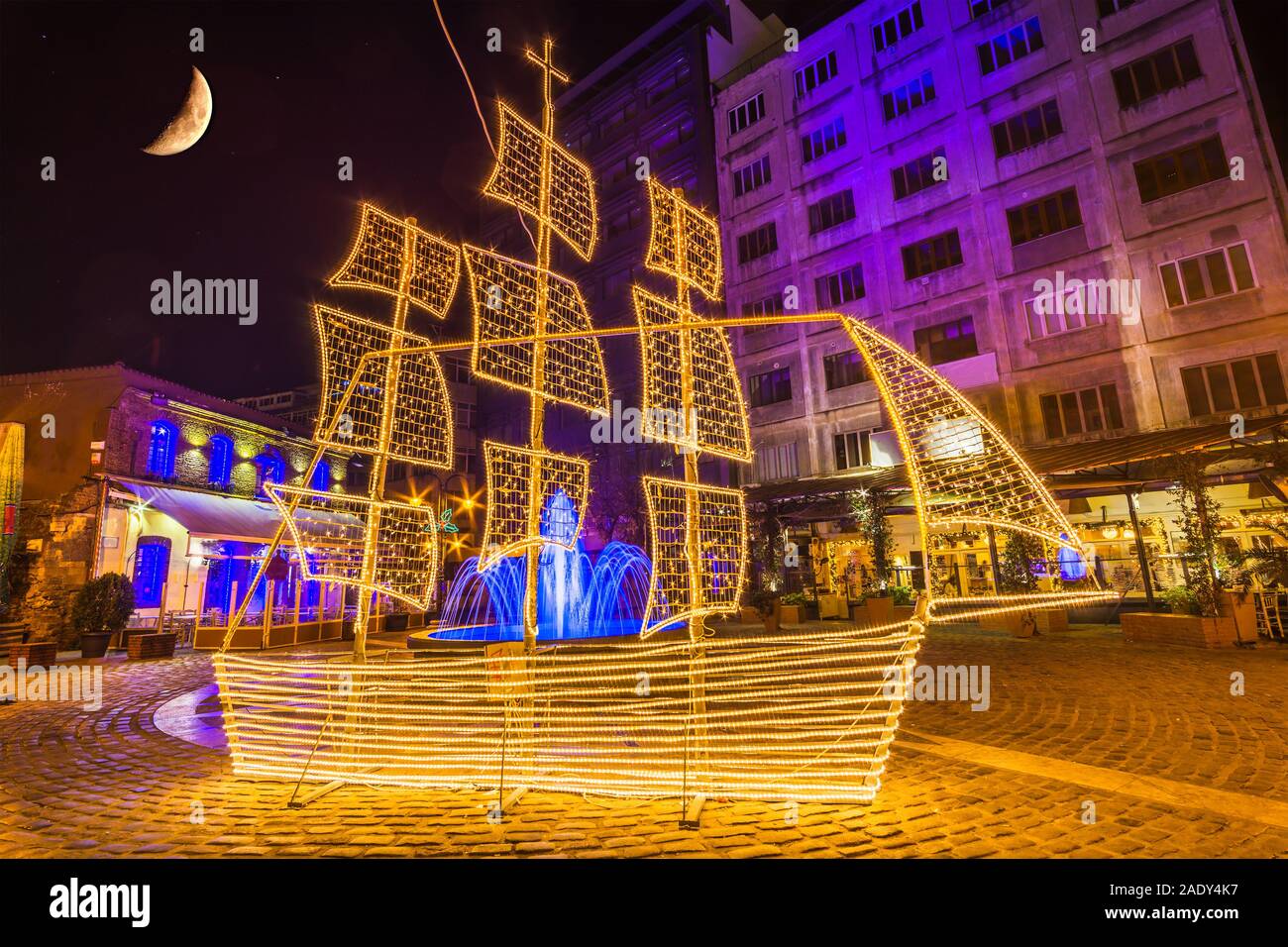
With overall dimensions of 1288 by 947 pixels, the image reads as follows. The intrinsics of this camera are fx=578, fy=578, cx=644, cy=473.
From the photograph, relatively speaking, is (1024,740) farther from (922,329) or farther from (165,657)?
(922,329)

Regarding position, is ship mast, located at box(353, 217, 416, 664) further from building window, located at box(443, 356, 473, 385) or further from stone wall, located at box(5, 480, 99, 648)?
building window, located at box(443, 356, 473, 385)

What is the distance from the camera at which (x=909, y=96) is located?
23.8 meters

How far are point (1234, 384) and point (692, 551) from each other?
66.3 feet

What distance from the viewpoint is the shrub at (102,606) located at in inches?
577

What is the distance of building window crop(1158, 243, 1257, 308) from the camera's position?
16.6 m

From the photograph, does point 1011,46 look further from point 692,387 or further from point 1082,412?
point 692,387

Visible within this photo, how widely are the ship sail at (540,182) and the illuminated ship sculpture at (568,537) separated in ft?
0.12

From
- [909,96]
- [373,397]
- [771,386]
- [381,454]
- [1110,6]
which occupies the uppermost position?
[909,96]

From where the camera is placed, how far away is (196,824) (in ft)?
13.5

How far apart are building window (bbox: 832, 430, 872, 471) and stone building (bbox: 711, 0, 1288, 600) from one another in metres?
0.09

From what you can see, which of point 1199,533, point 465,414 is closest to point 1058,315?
point 1199,533

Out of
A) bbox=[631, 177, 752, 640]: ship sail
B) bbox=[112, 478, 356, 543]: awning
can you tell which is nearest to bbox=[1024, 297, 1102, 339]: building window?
bbox=[631, 177, 752, 640]: ship sail

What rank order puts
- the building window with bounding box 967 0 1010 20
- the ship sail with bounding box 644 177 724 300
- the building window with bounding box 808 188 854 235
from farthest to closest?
the building window with bounding box 808 188 854 235
the building window with bounding box 967 0 1010 20
the ship sail with bounding box 644 177 724 300
